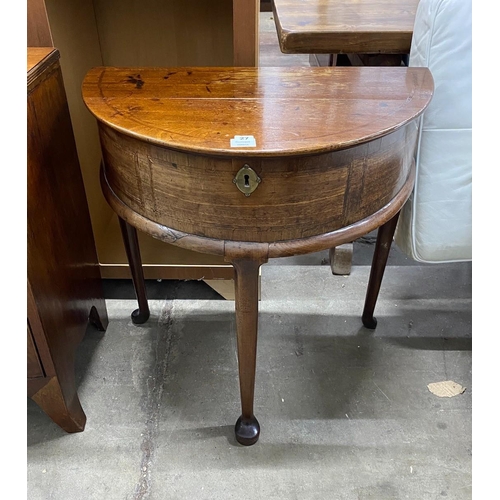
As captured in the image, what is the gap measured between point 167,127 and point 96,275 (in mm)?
622

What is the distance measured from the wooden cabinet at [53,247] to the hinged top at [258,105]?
4.3 inches

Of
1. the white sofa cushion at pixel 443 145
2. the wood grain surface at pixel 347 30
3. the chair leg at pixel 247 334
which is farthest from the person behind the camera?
the wood grain surface at pixel 347 30

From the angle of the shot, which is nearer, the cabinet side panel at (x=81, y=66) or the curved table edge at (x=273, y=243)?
the curved table edge at (x=273, y=243)

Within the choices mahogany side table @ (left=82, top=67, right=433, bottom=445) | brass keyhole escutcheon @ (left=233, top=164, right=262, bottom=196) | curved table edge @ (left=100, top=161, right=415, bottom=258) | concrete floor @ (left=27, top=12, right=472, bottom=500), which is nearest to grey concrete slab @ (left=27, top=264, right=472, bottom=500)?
concrete floor @ (left=27, top=12, right=472, bottom=500)

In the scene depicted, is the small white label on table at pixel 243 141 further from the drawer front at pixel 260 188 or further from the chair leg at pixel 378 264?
the chair leg at pixel 378 264

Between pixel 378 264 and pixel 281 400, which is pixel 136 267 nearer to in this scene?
pixel 281 400

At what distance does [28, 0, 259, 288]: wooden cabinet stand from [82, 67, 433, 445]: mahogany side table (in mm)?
445

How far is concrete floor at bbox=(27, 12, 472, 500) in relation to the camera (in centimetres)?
95

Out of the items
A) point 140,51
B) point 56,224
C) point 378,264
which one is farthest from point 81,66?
point 378,264

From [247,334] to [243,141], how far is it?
353mm

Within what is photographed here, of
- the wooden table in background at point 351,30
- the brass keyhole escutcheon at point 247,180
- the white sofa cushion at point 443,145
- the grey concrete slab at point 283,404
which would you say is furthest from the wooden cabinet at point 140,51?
the brass keyhole escutcheon at point 247,180

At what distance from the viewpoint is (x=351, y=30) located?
1.06m

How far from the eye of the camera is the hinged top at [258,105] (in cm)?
68

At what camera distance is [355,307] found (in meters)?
1.34
